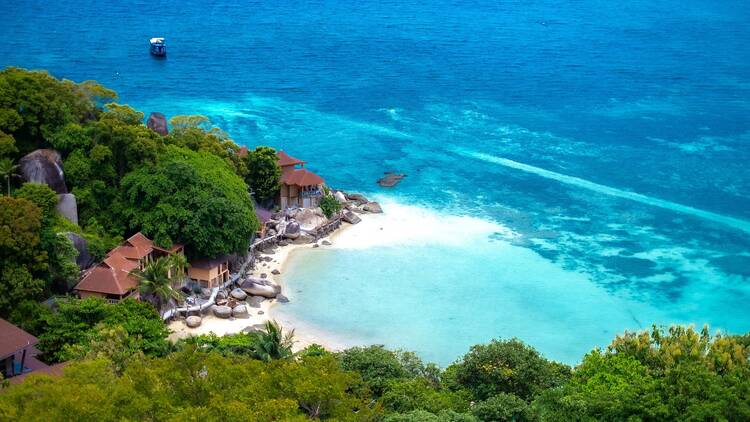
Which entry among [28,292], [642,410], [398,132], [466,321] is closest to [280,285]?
[466,321]

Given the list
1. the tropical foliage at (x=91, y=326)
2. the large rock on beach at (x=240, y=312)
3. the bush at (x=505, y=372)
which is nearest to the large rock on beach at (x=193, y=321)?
the large rock on beach at (x=240, y=312)

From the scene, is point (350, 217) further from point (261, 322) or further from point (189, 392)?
point (189, 392)

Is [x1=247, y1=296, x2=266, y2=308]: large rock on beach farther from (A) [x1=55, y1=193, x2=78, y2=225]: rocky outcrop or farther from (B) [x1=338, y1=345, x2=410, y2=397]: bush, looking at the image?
(B) [x1=338, y1=345, x2=410, y2=397]: bush

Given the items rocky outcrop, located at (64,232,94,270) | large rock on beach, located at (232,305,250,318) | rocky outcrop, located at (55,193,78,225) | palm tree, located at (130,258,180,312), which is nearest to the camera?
palm tree, located at (130,258,180,312)

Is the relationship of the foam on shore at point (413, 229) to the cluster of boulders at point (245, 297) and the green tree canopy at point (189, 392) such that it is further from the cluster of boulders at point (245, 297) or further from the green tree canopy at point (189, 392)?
the green tree canopy at point (189, 392)

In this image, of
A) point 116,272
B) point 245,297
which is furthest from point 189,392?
point 245,297

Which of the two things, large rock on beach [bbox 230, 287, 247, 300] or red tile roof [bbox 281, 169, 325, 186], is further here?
red tile roof [bbox 281, 169, 325, 186]

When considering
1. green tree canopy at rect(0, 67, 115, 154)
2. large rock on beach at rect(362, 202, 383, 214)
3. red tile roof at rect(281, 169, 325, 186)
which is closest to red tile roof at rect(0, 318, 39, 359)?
green tree canopy at rect(0, 67, 115, 154)
